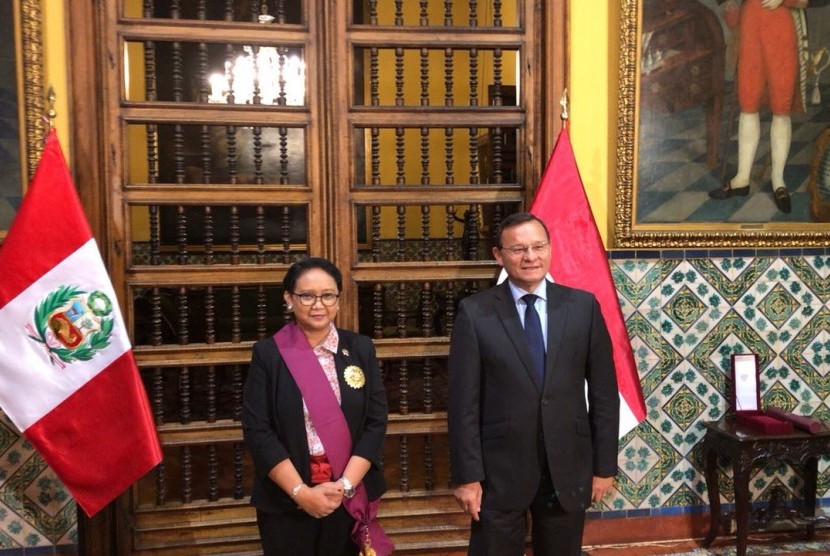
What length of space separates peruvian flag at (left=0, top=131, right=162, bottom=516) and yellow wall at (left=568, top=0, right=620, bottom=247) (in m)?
2.05

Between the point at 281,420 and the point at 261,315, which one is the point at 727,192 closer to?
the point at 261,315

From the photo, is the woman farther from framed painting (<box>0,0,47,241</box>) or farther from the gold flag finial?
framed painting (<box>0,0,47,241</box>)

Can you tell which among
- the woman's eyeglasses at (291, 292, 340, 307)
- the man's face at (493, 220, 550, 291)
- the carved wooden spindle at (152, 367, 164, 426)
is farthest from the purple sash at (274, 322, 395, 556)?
the carved wooden spindle at (152, 367, 164, 426)

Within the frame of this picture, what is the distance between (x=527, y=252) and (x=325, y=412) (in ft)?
2.53

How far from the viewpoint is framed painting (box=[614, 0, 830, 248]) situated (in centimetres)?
306

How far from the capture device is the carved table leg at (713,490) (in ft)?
10.3

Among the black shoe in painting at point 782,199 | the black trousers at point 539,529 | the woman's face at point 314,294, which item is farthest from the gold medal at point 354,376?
the black shoe in painting at point 782,199

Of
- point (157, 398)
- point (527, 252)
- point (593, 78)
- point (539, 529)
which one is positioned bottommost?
point (539, 529)

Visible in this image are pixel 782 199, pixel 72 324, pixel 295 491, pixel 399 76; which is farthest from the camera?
pixel 782 199

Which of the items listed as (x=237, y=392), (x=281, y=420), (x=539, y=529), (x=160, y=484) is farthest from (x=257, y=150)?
(x=539, y=529)

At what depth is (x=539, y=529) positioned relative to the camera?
7.25ft

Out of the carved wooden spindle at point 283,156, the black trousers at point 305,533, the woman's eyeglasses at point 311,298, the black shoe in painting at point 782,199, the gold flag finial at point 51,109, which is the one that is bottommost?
the black trousers at point 305,533

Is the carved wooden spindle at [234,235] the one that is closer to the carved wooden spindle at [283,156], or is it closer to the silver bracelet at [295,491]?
the carved wooden spindle at [283,156]

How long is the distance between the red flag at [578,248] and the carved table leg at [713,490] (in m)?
0.52
